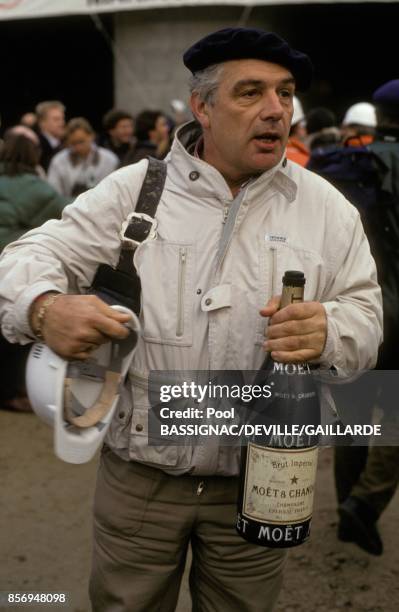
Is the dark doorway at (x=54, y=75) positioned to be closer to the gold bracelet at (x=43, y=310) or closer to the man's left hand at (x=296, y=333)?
the gold bracelet at (x=43, y=310)

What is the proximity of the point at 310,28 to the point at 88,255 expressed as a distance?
501 inches

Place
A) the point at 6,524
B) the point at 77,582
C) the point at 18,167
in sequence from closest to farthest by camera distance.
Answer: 1. the point at 77,582
2. the point at 6,524
3. the point at 18,167

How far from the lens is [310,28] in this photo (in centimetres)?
1365

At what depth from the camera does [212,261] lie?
2109mm

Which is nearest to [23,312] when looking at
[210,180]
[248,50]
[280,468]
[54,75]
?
[210,180]

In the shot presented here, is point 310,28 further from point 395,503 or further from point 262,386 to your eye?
point 262,386

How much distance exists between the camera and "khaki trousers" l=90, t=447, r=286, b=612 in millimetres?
2232

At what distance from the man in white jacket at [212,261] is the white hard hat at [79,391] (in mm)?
142

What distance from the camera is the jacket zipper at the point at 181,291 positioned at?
82.1 inches

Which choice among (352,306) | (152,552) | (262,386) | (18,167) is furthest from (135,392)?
(18,167)

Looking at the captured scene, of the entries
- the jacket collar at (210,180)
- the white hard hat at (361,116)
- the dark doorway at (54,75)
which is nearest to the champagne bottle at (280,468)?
the jacket collar at (210,180)

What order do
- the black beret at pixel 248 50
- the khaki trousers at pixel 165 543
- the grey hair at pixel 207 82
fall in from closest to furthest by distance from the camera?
1. the black beret at pixel 248 50
2. the grey hair at pixel 207 82
3. the khaki trousers at pixel 165 543

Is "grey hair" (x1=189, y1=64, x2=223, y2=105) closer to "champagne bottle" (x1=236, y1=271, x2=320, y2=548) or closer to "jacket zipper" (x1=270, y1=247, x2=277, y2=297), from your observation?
"jacket zipper" (x1=270, y1=247, x2=277, y2=297)

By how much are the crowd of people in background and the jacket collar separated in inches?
66.7
